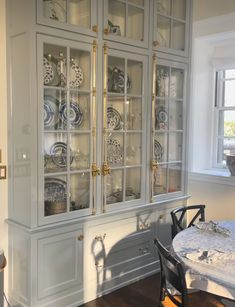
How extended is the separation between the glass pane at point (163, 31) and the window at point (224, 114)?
1017 mm

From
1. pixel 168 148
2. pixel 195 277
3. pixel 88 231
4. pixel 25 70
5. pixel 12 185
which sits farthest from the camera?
pixel 168 148

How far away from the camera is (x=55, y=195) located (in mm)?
2648

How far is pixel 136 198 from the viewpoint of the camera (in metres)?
3.18

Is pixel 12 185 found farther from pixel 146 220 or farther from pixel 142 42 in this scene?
pixel 142 42

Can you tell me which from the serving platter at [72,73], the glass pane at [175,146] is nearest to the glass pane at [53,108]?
the serving platter at [72,73]

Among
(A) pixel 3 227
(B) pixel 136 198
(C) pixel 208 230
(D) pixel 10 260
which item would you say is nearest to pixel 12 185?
(A) pixel 3 227

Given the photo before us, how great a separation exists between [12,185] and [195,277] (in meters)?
1.46

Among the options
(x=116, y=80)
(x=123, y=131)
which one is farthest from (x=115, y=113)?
(x=116, y=80)

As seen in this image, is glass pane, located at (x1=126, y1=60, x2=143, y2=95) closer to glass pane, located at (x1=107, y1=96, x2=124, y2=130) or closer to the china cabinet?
the china cabinet

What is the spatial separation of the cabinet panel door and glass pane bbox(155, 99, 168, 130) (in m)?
1.25

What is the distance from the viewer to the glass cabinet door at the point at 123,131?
9.64ft

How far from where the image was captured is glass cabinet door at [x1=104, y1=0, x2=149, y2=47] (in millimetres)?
2852

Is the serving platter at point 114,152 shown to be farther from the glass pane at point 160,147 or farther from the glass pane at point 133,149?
the glass pane at point 160,147

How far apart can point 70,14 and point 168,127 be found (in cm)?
138
